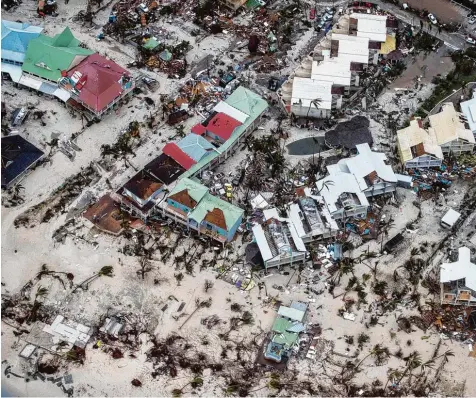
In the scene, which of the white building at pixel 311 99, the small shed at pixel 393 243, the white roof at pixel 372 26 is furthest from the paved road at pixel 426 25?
the small shed at pixel 393 243

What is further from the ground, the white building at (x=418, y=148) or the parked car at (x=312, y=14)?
the parked car at (x=312, y=14)

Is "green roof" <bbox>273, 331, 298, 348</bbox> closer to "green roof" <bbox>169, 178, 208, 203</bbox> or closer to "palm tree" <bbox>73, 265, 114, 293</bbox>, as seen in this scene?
"green roof" <bbox>169, 178, 208, 203</bbox>

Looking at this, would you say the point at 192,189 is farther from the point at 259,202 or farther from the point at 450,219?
the point at 450,219

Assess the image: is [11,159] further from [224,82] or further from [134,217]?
[224,82]

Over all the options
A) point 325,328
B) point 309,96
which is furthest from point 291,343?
point 309,96

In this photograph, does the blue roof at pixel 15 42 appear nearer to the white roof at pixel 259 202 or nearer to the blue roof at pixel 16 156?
the blue roof at pixel 16 156

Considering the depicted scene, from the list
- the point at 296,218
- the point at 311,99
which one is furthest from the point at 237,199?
the point at 311,99

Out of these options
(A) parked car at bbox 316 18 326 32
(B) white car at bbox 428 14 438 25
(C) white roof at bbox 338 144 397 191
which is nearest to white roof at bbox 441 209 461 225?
(C) white roof at bbox 338 144 397 191

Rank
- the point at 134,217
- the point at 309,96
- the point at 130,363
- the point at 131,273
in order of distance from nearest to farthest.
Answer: the point at 130,363
the point at 131,273
the point at 134,217
the point at 309,96
